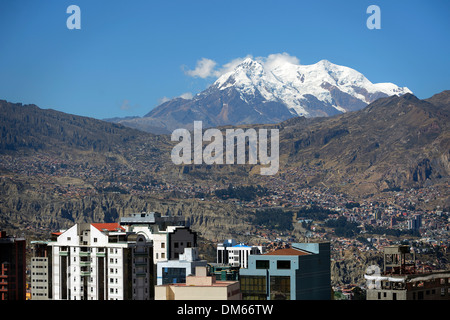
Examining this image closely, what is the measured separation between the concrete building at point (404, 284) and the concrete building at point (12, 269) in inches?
1576

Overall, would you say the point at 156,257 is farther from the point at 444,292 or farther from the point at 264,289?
the point at 444,292

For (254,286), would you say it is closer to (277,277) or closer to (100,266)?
(277,277)

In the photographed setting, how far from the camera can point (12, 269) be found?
98.1 m

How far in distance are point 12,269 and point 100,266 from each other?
15.2 meters

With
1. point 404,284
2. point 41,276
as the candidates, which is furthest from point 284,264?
point 41,276

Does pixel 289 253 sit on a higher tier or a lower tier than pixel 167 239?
lower

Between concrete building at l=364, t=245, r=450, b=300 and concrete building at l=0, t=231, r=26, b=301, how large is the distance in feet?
131

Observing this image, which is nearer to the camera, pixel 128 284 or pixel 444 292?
pixel 444 292

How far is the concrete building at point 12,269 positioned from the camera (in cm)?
9694

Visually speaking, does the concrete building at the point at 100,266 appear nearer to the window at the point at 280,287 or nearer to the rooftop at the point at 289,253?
the rooftop at the point at 289,253

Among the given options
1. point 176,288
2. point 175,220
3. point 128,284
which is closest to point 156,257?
point 128,284
